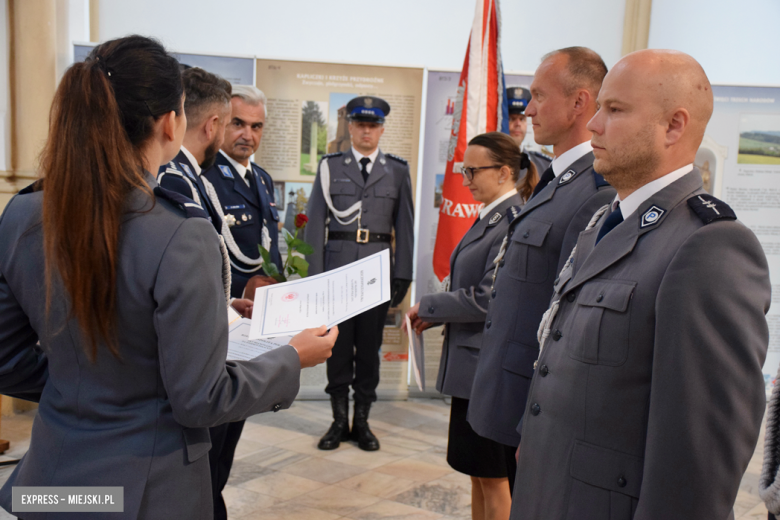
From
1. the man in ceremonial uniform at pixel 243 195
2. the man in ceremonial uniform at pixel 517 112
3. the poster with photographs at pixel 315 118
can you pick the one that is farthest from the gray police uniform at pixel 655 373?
the poster with photographs at pixel 315 118

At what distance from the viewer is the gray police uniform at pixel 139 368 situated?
1019mm

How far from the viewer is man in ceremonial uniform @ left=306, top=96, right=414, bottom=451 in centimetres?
382

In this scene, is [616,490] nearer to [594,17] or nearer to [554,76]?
[554,76]

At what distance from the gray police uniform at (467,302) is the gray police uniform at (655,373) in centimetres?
88

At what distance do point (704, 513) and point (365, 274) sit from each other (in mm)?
827

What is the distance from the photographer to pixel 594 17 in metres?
5.28

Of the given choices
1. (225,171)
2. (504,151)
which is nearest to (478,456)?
(504,151)

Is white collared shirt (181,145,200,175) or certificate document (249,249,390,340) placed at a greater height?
white collared shirt (181,145,200,175)

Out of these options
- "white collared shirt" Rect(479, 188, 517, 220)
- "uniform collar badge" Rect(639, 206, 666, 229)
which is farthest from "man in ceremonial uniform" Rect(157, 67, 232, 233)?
"uniform collar badge" Rect(639, 206, 666, 229)

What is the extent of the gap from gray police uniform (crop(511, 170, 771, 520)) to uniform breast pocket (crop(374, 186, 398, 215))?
266 centimetres

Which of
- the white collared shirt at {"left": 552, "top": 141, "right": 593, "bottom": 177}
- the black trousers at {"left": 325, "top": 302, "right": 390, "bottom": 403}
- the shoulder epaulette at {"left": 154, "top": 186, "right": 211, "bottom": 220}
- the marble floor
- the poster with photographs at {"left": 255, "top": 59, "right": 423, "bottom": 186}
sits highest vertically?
the poster with photographs at {"left": 255, "top": 59, "right": 423, "bottom": 186}

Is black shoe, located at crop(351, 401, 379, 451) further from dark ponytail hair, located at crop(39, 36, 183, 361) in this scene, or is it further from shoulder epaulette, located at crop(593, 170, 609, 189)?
dark ponytail hair, located at crop(39, 36, 183, 361)

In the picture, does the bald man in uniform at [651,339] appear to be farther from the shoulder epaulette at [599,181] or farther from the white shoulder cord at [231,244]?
the white shoulder cord at [231,244]

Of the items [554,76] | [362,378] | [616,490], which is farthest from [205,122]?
[362,378]
